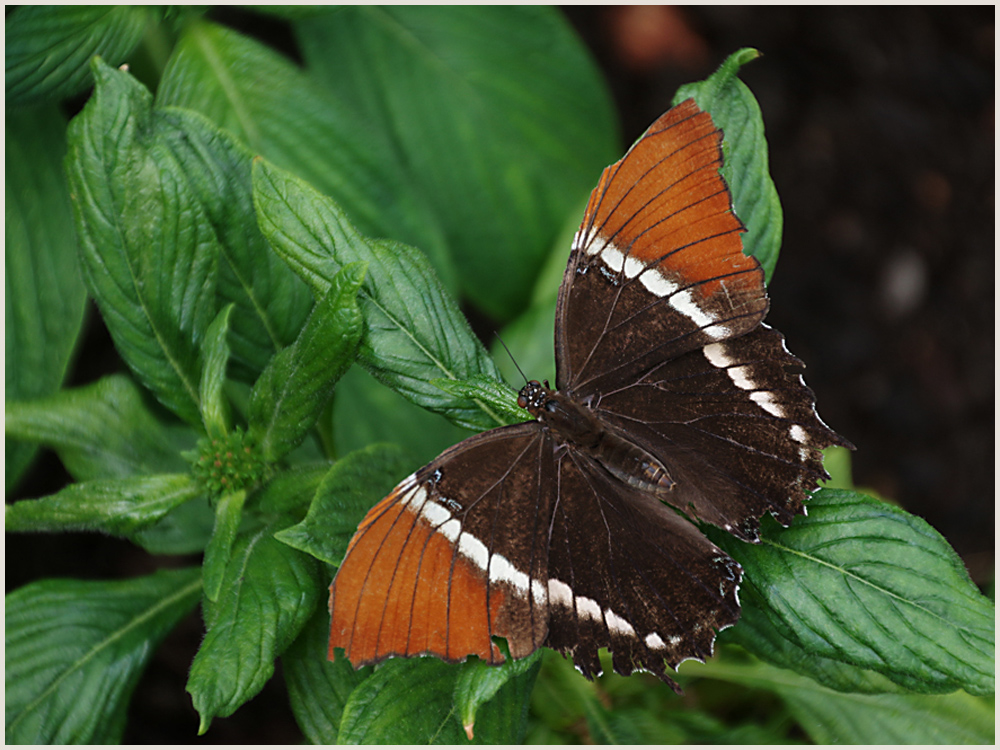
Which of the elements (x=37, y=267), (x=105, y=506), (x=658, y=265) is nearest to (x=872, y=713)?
(x=658, y=265)

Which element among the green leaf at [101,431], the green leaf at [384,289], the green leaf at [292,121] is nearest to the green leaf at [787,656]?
the green leaf at [384,289]

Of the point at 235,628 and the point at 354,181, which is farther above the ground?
the point at 354,181

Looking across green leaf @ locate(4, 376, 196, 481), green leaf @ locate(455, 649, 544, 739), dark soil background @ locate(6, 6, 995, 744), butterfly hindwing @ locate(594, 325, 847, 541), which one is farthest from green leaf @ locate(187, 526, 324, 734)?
dark soil background @ locate(6, 6, 995, 744)

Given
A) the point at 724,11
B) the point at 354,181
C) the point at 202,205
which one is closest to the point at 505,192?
the point at 354,181

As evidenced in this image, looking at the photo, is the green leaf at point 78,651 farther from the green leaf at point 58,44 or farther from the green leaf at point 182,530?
the green leaf at point 58,44

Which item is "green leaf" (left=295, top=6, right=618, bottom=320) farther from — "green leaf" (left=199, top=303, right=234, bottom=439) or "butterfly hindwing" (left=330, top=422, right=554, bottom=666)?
"butterfly hindwing" (left=330, top=422, right=554, bottom=666)

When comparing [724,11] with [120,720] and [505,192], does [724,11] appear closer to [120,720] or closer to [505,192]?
[505,192]

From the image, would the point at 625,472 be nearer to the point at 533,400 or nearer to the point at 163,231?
the point at 533,400
